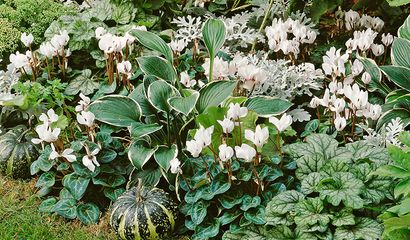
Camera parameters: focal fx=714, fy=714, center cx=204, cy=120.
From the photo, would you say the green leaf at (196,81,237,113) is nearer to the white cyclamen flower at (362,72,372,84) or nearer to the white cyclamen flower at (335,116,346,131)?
the white cyclamen flower at (335,116,346,131)

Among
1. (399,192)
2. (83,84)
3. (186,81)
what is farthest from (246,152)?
(83,84)

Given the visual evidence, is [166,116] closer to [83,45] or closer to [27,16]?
[83,45]

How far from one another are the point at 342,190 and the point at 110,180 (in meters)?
1.45

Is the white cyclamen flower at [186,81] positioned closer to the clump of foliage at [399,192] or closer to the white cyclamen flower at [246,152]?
the white cyclamen flower at [246,152]

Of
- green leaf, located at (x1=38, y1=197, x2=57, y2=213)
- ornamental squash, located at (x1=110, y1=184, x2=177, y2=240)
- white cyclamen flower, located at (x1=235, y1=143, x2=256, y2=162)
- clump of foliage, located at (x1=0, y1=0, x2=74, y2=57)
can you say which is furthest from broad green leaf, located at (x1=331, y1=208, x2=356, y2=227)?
clump of foliage, located at (x1=0, y1=0, x2=74, y2=57)

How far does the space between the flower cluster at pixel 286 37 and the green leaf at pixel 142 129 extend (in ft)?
3.66

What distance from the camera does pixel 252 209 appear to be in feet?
12.5

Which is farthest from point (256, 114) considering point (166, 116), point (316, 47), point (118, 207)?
point (316, 47)

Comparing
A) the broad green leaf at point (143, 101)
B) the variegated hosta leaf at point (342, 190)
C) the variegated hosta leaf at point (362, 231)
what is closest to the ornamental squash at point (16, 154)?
the broad green leaf at point (143, 101)

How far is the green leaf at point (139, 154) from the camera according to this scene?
4.08m

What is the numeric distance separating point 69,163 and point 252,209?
1.19 meters

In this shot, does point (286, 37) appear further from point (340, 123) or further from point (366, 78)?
point (340, 123)

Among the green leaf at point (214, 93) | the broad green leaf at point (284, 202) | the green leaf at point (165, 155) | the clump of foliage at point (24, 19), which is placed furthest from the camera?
the clump of foliage at point (24, 19)

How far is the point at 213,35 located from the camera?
4367mm
